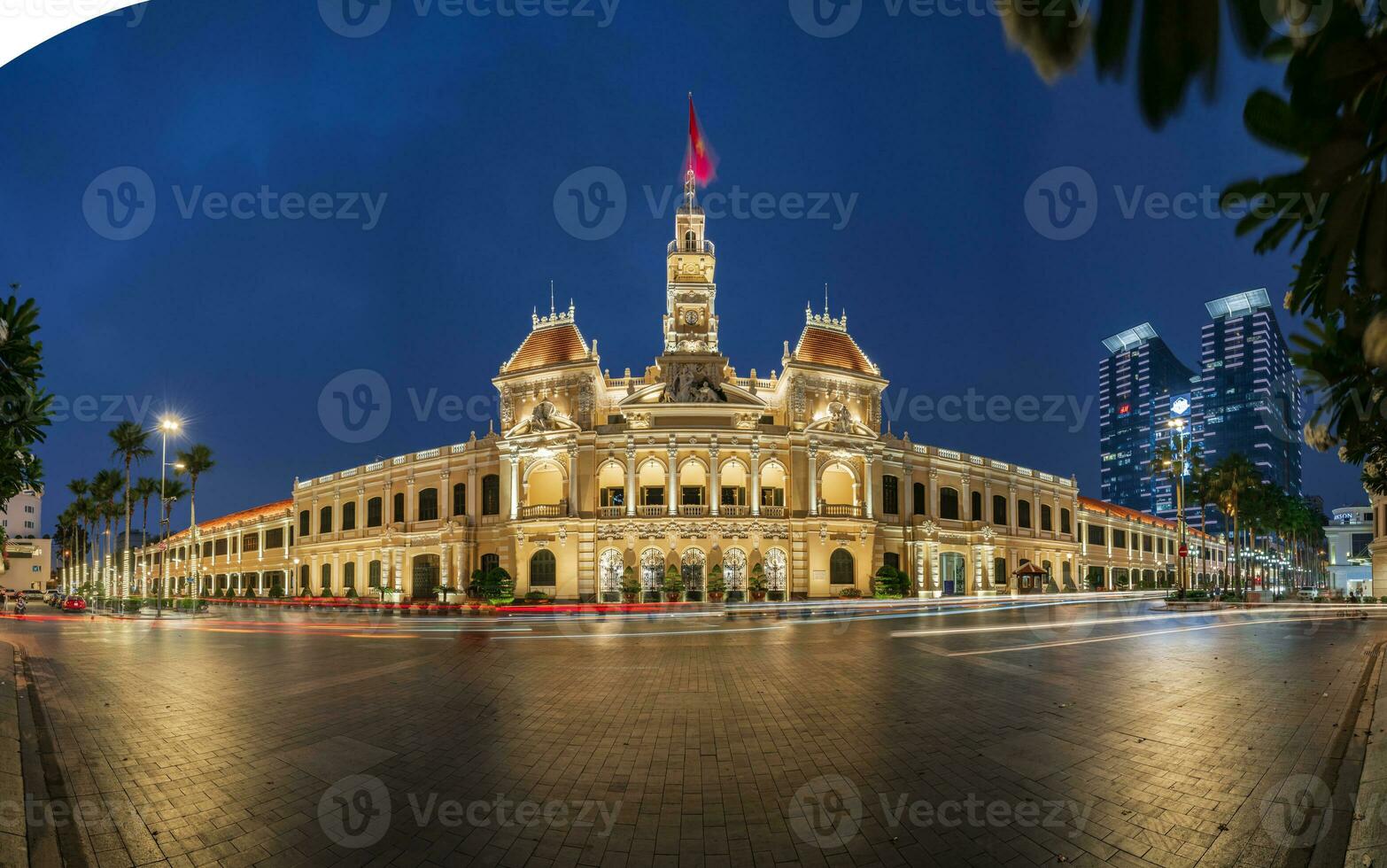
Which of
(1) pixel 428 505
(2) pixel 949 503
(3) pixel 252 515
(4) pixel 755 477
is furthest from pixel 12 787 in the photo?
(3) pixel 252 515

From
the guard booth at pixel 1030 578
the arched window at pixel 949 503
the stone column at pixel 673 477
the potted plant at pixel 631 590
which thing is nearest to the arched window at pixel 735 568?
the stone column at pixel 673 477

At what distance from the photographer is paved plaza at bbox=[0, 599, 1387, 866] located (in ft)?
16.5

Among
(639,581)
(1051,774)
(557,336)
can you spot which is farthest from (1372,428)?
(557,336)

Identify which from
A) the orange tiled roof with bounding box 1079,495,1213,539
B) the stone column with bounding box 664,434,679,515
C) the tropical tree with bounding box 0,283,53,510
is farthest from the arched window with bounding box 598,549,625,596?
the orange tiled roof with bounding box 1079,495,1213,539

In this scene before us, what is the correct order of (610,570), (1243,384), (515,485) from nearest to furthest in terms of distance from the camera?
(610,570) < (515,485) < (1243,384)

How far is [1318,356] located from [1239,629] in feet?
63.9

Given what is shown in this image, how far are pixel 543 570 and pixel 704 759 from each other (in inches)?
1676

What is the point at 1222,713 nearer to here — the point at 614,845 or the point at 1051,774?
the point at 1051,774

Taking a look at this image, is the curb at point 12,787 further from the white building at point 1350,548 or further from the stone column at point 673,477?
the white building at point 1350,548

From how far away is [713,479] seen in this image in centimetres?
4625

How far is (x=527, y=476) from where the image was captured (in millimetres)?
49781

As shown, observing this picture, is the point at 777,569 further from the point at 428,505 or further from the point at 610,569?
the point at 428,505

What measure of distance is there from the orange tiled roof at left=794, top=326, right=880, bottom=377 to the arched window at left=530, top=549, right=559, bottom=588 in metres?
24.1

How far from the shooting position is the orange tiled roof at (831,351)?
53062mm
